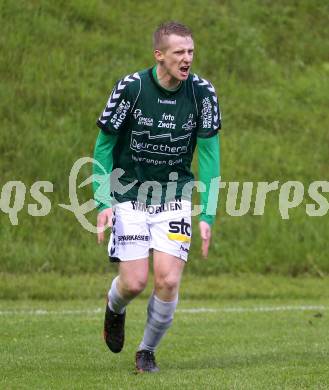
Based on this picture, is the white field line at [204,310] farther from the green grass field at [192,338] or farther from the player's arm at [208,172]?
the player's arm at [208,172]

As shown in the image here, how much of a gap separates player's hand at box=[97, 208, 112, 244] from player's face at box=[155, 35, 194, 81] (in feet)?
3.53

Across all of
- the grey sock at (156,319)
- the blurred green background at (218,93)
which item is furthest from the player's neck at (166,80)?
the blurred green background at (218,93)

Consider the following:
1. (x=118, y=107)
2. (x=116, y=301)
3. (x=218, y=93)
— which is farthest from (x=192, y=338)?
(x=218, y=93)

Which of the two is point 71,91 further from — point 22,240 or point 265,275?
point 265,275

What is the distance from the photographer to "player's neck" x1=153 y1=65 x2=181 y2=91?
25.9 ft

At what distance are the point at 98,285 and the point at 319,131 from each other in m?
6.71

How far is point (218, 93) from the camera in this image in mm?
19984

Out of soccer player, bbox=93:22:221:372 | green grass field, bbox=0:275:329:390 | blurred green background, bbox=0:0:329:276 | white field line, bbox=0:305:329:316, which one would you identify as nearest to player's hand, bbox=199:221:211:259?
soccer player, bbox=93:22:221:372

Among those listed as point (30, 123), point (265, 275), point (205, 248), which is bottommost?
point (265, 275)

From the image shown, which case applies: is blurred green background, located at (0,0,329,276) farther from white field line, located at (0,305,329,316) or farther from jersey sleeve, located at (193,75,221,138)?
jersey sleeve, located at (193,75,221,138)

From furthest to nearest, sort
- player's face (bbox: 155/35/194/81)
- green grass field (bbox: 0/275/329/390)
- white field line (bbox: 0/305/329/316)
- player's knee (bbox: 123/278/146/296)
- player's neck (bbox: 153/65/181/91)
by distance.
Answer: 1. white field line (bbox: 0/305/329/316)
2. player's neck (bbox: 153/65/181/91)
3. player's knee (bbox: 123/278/146/296)
4. player's face (bbox: 155/35/194/81)
5. green grass field (bbox: 0/275/329/390)

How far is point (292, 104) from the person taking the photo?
20594 millimetres

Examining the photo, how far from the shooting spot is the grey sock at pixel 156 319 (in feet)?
25.7

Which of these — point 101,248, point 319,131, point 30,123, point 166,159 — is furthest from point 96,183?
point 319,131
